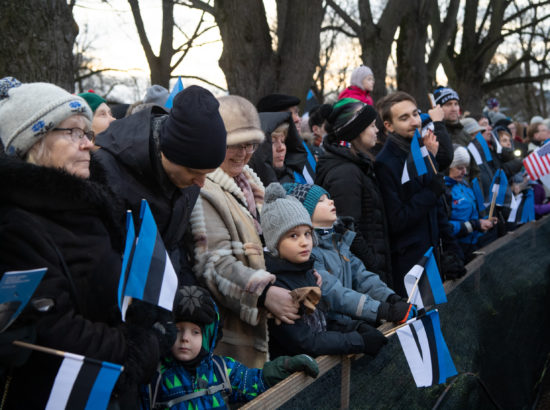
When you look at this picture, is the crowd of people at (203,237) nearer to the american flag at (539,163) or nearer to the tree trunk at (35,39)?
the tree trunk at (35,39)

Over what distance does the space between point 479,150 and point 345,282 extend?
4.26 metres

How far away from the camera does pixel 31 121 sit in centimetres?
218

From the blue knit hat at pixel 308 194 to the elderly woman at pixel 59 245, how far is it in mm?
1592

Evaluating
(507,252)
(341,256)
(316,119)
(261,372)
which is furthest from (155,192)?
(316,119)

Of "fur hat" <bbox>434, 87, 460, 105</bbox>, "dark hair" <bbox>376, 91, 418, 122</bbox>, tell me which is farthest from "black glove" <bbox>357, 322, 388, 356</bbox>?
"fur hat" <bbox>434, 87, 460, 105</bbox>

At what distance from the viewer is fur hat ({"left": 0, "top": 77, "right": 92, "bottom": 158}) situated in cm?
217

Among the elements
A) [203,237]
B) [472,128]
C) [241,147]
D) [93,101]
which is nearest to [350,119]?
[241,147]

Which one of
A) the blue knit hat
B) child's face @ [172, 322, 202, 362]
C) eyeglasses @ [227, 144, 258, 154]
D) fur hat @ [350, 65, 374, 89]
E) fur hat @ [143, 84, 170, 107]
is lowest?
child's face @ [172, 322, 202, 362]

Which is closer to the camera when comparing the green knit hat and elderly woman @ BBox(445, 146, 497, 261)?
the green knit hat

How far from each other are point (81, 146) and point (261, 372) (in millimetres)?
1165

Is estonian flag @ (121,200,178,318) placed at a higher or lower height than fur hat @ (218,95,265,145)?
lower

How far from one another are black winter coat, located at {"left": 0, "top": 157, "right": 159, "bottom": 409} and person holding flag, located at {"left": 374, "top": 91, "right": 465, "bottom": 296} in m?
2.98

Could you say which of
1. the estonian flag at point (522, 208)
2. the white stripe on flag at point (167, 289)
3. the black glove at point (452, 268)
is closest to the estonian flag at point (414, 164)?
the black glove at point (452, 268)

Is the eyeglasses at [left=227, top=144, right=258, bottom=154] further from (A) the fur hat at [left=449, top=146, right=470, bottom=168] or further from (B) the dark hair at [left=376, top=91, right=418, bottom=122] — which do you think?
(A) the fur hat at [left=449, top=146, right=470, bottom=168]
